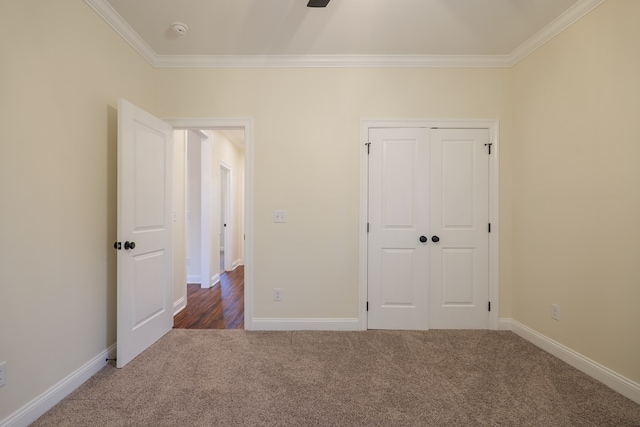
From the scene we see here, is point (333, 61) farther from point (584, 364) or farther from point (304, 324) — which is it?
point (584, 364)

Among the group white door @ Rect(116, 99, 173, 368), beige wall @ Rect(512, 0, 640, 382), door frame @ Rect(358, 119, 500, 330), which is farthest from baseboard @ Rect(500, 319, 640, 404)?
white door @ Rect(116, 99, 173, 368)

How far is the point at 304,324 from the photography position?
2.69m

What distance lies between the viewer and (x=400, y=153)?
271cm

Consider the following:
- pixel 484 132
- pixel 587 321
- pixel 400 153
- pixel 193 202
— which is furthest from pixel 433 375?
pixel 193 202

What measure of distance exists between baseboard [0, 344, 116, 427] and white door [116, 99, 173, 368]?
0.16m

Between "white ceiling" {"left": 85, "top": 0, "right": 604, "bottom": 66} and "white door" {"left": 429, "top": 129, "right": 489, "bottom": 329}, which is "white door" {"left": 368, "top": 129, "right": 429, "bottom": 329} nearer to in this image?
"white door" {"left": 429, "top": 129, "right": 489, "bottom": 329}

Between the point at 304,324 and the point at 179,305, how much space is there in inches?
66.4

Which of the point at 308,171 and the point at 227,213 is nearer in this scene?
the point at 308,171

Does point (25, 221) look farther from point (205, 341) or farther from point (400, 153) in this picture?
point (400, 153)

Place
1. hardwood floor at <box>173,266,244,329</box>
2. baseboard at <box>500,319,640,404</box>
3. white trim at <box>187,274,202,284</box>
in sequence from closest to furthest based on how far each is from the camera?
baseboard at <box>500,319,640,404</box> < hardwood floor at <box>173,266,244,329</box> < white trim at <box>187,274,202,284</box>

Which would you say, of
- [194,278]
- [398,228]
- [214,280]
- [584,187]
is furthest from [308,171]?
[194,278]

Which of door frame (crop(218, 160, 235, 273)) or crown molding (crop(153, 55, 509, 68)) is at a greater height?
crown molding (crop(153, 55, 509, 68))

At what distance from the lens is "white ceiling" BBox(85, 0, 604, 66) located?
2020mm

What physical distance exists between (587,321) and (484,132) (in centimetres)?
182
